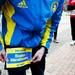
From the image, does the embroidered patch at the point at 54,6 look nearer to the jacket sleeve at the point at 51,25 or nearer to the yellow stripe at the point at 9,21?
the jacket sleeve at the point at 51,25

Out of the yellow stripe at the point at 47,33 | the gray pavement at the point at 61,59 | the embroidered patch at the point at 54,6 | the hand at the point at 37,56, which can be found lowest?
the gray pavement at the point at 61,59

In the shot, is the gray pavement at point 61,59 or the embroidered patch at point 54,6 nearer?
the embroidered patch at point 54,6

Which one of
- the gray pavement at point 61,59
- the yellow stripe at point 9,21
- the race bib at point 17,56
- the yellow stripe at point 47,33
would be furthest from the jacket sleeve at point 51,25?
the gray pavement at point 61,59

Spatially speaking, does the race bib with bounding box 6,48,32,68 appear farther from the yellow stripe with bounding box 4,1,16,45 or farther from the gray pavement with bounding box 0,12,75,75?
the gray pavement with bounding box 0,12,75,75

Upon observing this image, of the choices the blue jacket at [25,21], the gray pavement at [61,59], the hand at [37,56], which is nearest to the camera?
the blue jacket at [25,21]

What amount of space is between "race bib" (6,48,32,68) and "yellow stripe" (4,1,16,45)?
80 millimetres

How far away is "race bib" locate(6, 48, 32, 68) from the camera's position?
2.56m

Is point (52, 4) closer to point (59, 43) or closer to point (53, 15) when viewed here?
point (53, 15)

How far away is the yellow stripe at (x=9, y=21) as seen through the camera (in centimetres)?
252

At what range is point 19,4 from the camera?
247 cm

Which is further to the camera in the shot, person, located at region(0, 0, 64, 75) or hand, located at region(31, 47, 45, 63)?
hand, located at region(31, 47, 45, 63)

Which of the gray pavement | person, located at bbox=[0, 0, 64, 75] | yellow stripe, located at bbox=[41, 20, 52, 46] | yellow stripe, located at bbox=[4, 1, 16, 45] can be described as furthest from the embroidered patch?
the gray pavement

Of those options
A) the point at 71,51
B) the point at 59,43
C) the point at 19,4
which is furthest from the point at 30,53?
the point at 59,43

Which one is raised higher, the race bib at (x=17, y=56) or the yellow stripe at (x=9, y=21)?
the yellow stripe at (x=9, y=21)
